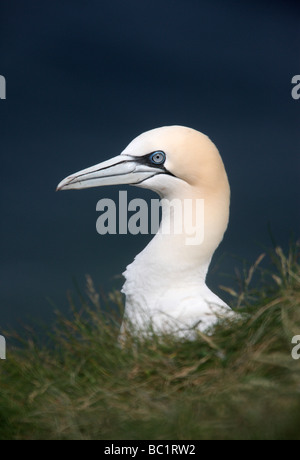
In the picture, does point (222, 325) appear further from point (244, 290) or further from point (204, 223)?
point (204, 223)

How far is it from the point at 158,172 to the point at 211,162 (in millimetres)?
457

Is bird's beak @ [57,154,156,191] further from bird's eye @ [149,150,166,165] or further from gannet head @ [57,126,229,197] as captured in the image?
bird's eye @ [149,150,166,165]

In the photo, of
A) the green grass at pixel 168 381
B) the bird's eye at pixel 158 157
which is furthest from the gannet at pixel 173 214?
the green grass at pixel 168 381

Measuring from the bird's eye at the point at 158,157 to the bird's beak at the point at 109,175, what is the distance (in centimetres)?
15

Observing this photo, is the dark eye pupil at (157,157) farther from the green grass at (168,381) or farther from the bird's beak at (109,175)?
the green grass at (168,381)

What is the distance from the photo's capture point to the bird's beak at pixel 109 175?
20.8 ft

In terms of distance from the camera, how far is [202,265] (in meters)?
6.20

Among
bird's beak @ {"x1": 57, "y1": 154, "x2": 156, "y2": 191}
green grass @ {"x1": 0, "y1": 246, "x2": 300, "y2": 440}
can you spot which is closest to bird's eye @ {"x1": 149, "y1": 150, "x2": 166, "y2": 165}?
Result: bird's beak @ {"x1": 57, "y1": 154, "x2": 156, "y2": 191}

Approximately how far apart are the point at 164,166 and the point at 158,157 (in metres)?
0.09

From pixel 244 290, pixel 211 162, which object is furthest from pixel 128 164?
pixel 244 290

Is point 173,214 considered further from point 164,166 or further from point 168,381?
point 168,381
